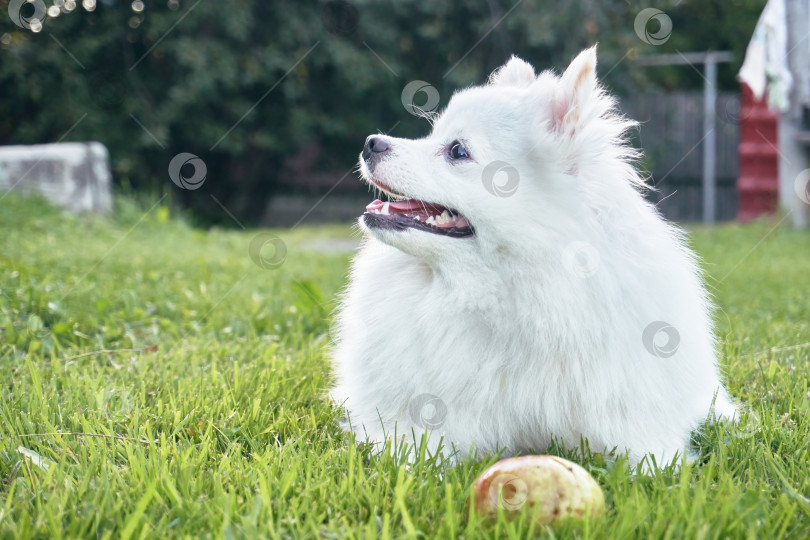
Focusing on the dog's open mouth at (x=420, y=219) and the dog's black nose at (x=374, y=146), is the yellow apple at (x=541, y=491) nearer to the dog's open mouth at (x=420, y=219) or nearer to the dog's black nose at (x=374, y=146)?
the dog's open mouth at (x=420, y=219)

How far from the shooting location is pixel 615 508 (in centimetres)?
191

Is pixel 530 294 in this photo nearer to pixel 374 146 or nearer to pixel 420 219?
pixel 420 219

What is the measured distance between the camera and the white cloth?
769 centimetres

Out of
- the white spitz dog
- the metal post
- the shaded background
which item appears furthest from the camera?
the metal post

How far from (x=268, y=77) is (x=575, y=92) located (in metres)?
10.5

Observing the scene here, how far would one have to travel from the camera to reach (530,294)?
2229 mm

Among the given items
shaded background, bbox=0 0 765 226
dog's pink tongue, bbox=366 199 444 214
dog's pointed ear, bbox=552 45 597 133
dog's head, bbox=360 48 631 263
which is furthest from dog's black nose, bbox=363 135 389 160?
shaded background, bbox=0 0 765 226

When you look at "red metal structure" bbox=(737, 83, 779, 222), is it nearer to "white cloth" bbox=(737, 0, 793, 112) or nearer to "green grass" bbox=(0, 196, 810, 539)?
"white cloth" bbox=(737, 0, 793, 112)

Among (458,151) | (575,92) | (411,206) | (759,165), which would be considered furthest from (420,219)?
(759,165)

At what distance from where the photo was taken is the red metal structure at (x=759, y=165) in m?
11.7

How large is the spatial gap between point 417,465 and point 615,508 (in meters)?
0.51

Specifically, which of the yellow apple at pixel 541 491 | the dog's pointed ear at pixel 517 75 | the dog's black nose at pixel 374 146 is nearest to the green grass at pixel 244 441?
the yellow apple at pixel 541 491

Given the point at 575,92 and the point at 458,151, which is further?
the point at 458,151

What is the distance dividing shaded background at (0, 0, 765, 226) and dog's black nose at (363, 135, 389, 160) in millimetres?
7726
